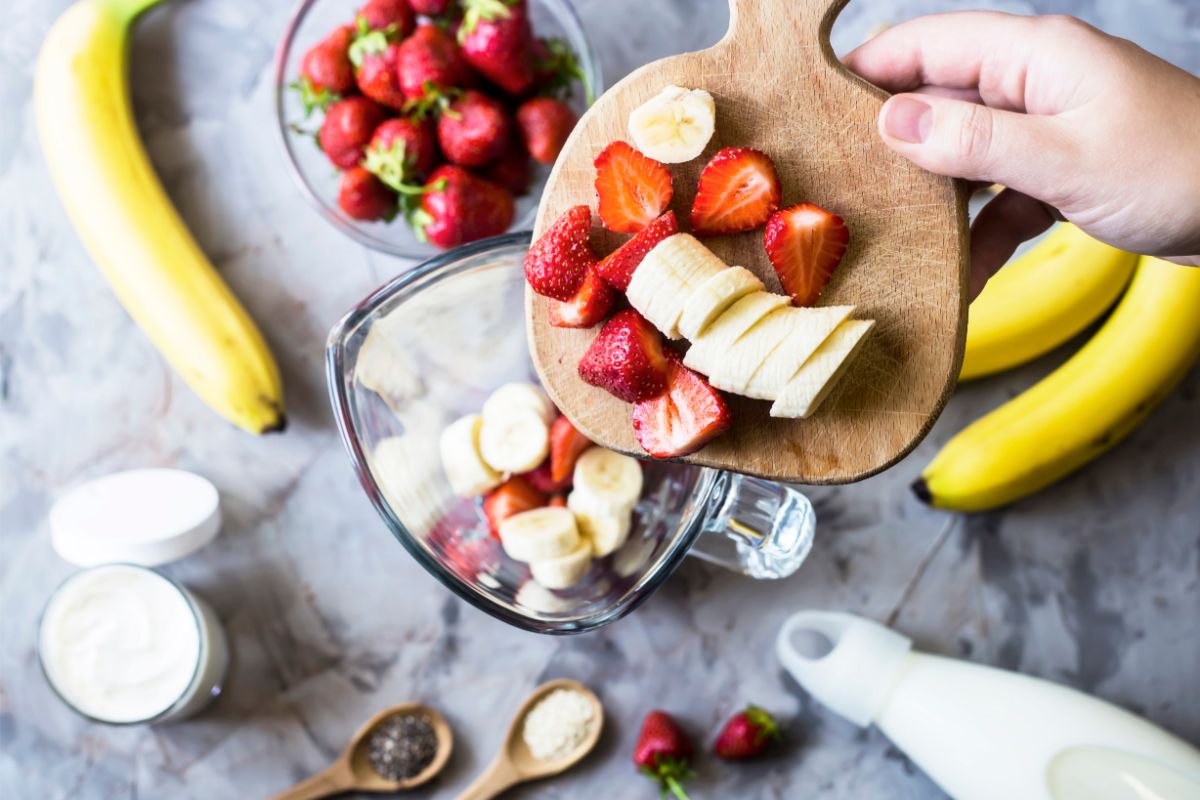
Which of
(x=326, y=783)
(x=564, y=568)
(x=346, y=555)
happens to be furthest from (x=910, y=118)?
(x=326, y=783)

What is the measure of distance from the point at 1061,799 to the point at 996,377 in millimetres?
736

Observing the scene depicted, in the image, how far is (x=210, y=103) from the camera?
1.83m

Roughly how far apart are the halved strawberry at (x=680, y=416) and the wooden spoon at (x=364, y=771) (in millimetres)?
839

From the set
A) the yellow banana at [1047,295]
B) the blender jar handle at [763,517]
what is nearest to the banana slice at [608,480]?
the blender jar handle at [763,517]

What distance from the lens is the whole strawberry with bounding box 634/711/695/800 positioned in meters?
1.72

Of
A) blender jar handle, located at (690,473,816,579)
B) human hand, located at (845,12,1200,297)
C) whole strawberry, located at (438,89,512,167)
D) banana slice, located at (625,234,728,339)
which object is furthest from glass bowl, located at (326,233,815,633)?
human hand, located at (845,12,1200,297)

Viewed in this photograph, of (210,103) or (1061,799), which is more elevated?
(210,103)

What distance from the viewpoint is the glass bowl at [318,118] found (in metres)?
Result: 1.74

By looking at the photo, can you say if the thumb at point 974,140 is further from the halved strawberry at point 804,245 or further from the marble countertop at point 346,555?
the marble countertop at point 346,555

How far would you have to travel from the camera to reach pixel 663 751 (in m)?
1.71

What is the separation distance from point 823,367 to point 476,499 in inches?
29.3

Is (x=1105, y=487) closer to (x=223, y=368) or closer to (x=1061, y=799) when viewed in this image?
(x=1061, y=799)

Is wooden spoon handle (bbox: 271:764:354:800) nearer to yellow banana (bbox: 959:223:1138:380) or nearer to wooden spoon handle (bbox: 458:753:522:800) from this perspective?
wooden spoon handle (bbox: 458:753:522:800)

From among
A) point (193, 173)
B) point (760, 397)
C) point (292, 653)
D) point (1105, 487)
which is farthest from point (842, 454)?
point (193, 173)
